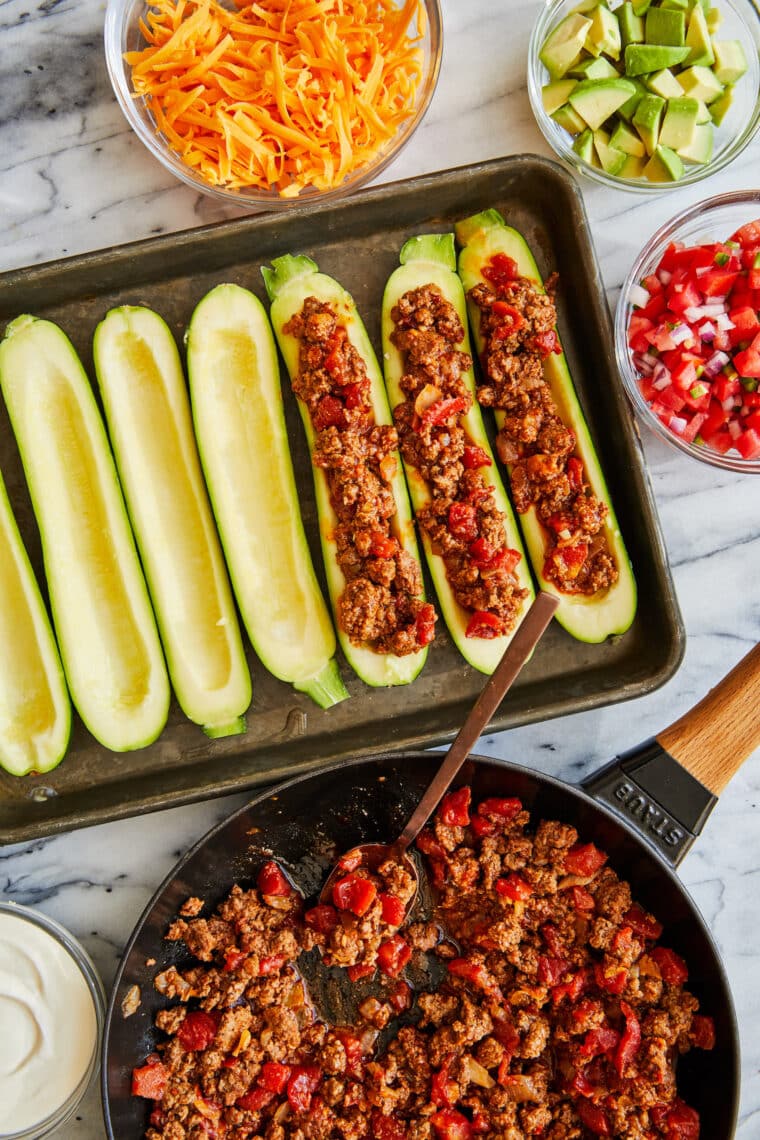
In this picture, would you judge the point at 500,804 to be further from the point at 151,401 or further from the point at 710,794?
the point at 151,401

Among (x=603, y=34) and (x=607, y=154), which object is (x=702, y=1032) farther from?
(x=603, y=34)

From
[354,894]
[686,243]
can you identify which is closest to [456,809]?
[354,894]

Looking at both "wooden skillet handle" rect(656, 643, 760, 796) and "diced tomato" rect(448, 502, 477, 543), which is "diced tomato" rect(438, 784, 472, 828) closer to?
"wooden skillet handle" rect(656, 643, 760, 796)

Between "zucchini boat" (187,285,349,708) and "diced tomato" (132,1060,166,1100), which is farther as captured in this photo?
"zucchini boat" (187,285,349,708)

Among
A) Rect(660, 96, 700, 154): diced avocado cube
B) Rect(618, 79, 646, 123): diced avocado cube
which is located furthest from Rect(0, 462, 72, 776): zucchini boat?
Rect(660, 96, 700, 154): diced avocado cube

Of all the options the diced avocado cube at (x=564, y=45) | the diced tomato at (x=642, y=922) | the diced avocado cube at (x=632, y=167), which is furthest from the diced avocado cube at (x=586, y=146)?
the diced tomato at (x=642, y=922)

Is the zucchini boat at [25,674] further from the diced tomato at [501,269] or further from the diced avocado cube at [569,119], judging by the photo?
the diced avocado cube at [569,119]

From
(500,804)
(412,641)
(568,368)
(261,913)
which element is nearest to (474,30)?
(568,368)
